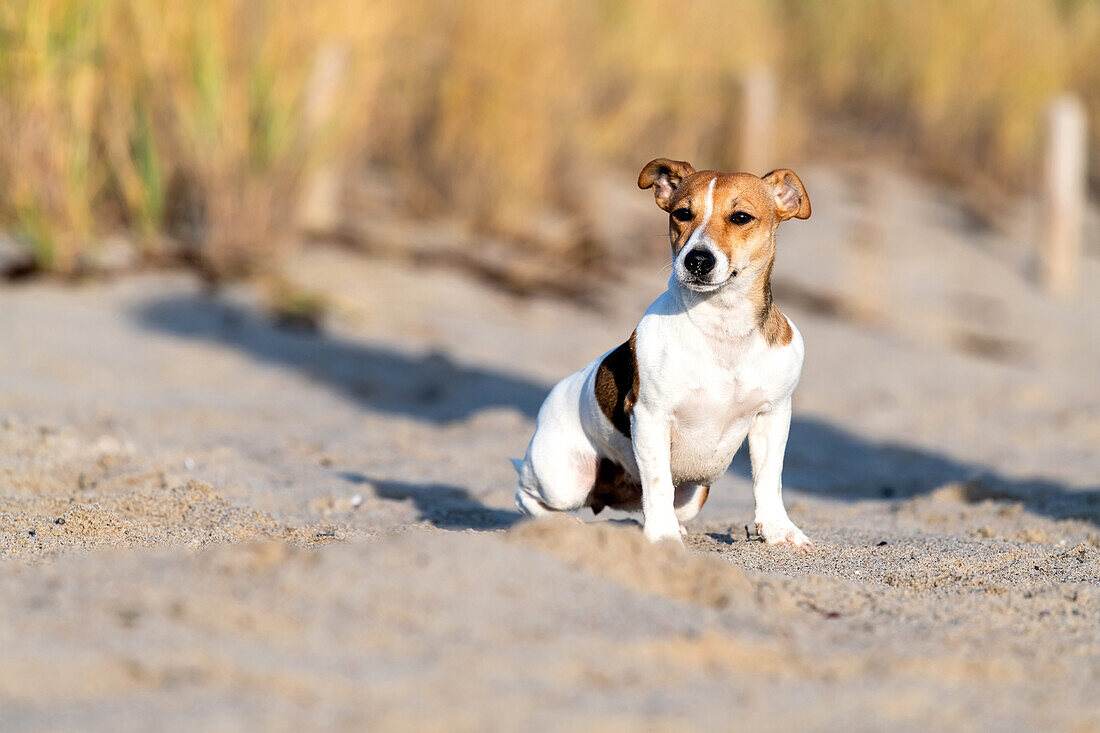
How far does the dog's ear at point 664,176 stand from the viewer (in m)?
3.72

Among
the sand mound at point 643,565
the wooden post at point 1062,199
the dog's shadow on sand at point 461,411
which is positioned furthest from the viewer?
the wooden post at point 1062,199

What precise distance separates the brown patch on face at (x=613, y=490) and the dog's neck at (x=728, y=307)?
611 millimetres

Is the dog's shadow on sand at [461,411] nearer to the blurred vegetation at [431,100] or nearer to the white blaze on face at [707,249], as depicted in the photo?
the blurred vegetation at [431,100]

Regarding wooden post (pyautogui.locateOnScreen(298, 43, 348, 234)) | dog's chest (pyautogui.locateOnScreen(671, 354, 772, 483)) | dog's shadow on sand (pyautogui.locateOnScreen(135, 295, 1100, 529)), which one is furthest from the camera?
wooden post (pyautogui.locateOnScreen(298, 43, 348, 234))

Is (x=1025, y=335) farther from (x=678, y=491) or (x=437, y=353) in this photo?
(x=678, y=491)

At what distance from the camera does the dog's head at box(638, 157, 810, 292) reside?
10.8 feet

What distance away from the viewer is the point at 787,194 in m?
3.71

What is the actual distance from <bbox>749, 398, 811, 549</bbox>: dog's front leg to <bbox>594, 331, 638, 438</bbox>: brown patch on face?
397mm

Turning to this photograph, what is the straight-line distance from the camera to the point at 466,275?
30.7 feet

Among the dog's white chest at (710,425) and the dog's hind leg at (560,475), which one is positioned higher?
the dog's white chest at (710,425)

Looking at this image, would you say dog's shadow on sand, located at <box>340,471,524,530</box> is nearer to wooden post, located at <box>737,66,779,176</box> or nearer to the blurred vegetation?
the blurred vegetation

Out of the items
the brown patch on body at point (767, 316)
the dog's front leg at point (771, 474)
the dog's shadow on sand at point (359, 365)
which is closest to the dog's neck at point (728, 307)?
the brown patch on body at point (767, 316)

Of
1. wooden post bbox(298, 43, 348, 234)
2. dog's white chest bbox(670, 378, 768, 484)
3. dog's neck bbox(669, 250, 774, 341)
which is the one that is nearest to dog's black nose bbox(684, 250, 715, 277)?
dog's neck bbox(669, 250, 774, 341)

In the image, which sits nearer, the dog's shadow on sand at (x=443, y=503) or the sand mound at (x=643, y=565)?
the sand mound at (x=643, y=565)
